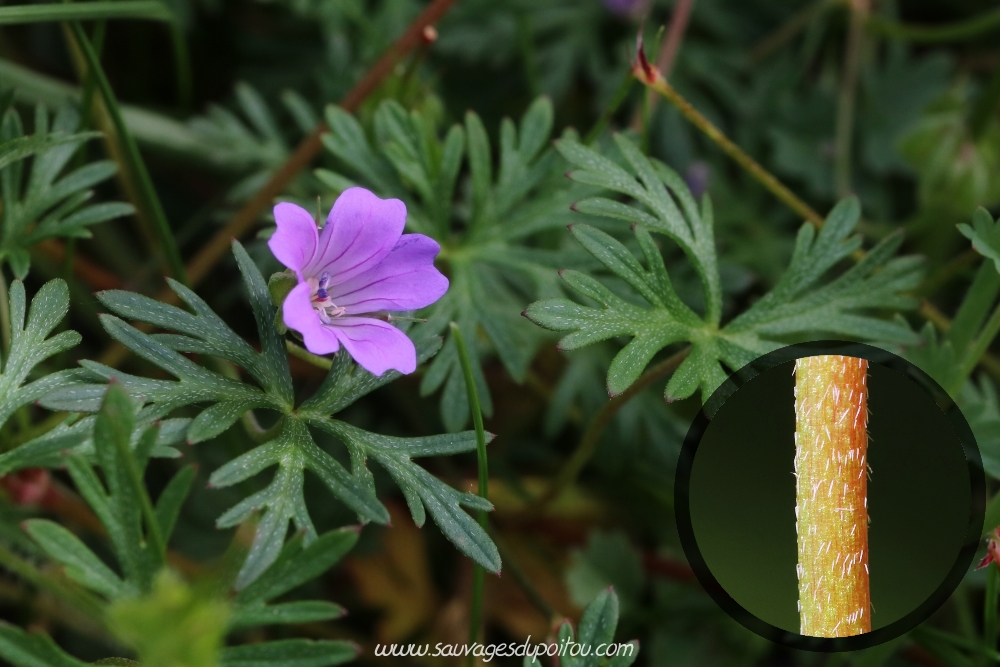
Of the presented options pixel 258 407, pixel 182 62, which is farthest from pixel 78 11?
pixel 258 407

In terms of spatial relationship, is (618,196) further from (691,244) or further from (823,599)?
(823,599)

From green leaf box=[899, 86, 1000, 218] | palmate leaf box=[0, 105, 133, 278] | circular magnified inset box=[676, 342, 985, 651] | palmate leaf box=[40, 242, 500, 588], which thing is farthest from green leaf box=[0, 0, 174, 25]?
green leaf box=[899, 86, 1000, 218]

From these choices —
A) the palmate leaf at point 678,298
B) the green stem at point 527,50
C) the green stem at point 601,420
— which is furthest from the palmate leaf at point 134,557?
the green stem at point 527,50

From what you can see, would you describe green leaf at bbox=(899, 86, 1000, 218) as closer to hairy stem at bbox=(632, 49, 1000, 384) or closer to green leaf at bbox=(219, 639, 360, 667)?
hairy stem at bbox=(632, 49, 1000, 384)

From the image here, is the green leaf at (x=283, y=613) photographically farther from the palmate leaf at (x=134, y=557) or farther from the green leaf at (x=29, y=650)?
the green leaf at (x=29, y=650)

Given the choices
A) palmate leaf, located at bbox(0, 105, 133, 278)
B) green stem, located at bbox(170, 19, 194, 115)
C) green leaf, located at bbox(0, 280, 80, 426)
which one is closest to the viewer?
green leaf, located at bbox(0, 280, 80, 426)

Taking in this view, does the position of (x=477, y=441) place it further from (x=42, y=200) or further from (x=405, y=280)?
(x=42, y=200)

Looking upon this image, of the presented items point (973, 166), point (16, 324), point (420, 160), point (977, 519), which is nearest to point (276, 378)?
point (16, 324)
